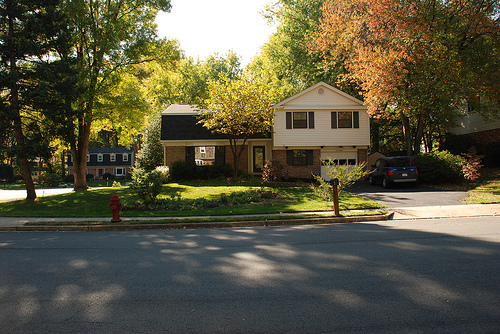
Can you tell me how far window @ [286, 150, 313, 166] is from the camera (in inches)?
1024

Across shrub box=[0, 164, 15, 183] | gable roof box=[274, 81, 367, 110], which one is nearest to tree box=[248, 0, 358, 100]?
gable roof box=[274, 81, 367, 110]

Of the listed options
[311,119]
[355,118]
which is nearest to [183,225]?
[311,119]

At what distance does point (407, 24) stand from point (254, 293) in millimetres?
21473

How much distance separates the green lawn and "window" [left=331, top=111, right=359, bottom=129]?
8079 millimetres

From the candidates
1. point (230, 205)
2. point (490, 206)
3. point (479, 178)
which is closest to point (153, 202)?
point (230, 205)

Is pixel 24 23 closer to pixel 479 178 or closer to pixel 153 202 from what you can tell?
pixel 153 202

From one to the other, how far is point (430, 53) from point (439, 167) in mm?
7213

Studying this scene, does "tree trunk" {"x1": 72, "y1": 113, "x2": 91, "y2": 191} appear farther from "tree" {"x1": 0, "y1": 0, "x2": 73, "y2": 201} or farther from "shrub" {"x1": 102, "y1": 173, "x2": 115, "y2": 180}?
"shrub" {"x1": 102, "y1": 173, "x2": 115, "y2": 180}

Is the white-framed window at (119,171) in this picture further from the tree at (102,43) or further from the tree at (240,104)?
the tree at (240,104)

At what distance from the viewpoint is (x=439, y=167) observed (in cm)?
2020

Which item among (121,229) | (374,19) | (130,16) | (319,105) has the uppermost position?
(130,16)

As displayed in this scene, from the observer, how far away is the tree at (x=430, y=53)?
20484 mm

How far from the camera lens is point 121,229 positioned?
10.9 meters

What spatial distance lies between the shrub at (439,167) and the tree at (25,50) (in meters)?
21.6
